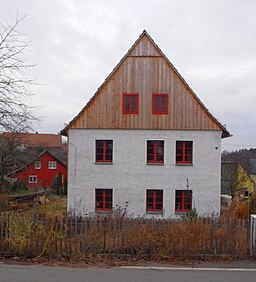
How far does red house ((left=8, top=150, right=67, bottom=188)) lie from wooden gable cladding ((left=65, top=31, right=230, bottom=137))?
110 ft

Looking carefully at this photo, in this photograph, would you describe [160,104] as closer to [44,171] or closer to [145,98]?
[145,98]

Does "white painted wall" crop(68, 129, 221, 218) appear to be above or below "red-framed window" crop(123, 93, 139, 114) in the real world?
below

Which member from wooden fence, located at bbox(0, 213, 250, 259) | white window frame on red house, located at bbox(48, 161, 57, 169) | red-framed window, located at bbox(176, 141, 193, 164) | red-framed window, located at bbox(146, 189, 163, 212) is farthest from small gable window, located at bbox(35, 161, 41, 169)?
wooden fence, located at bbox(0, 213, 250, 259)

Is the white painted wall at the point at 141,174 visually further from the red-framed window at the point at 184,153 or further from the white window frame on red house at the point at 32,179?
the white window frame on red house at the point at 32,179

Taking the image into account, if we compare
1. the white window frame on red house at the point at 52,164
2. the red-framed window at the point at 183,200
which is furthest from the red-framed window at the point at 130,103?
the white window frame on red house at the point at 52,164

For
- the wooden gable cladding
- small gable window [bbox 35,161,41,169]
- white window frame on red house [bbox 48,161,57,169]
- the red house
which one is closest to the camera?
the wooden gable cladding

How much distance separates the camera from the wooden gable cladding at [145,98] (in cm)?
2512

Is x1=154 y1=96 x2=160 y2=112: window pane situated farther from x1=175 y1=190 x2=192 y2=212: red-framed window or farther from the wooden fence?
the wooden fence

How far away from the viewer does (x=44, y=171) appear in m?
58.5

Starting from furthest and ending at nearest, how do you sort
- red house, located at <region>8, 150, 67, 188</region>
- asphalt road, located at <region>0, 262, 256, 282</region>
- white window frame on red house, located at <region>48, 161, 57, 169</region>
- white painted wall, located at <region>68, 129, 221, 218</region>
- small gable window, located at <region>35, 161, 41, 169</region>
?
white window frame on red house, located at <region>48, 161, 57, 169</region>
small gable window, located at <region>35, 161, 41, 169</region>
red house, located at <region>8, 150, 67, 188</region>
white painted wall, located at <region>68, 129, 221, 218</region>
asphalt road, located at <region>0, 262, 256, 282</region>

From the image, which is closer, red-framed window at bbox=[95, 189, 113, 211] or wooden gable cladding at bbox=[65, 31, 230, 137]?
wooden gable cladding at bbox=[65, 31, 230, 137]

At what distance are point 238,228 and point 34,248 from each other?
17.2ft

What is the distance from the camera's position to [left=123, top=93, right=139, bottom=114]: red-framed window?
82.7 ft

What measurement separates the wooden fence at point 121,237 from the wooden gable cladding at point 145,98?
1475cm
